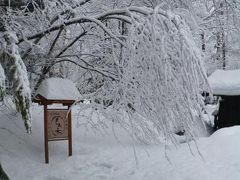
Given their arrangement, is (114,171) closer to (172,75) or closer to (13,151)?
(13,151)

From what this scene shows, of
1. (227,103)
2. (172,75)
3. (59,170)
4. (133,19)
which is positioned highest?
(133,19)

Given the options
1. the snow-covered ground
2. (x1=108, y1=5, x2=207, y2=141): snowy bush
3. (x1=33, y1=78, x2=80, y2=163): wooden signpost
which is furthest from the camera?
(x1=33, y1=78, x2=80, y2=163): wooden signpost

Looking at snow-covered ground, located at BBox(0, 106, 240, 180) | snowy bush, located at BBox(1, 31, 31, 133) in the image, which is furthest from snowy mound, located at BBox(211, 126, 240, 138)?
snowy bush, located at BBox(1, 31, 31, 133)

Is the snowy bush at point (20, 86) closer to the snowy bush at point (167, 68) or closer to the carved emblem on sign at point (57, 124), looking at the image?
the snowy bush at point (167, 68)

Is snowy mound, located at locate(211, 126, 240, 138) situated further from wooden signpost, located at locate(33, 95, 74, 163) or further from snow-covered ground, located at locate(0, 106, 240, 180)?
wooden signpost, located at locate(33, 95, 74, 163)

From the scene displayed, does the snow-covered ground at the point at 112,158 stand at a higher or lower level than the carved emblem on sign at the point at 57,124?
lower

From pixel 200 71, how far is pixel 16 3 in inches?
138

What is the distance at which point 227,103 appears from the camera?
41.7 feet

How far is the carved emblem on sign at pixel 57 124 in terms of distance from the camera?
906 cm

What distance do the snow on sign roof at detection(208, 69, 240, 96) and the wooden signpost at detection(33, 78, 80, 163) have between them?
5176 millimetres

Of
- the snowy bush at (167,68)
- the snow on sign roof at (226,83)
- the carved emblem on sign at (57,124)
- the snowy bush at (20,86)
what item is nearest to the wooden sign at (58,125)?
the carved emblem on sign at (57,124)

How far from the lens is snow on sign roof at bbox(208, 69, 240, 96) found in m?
12.3

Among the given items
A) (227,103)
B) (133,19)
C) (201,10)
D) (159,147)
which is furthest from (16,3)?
(227,103)

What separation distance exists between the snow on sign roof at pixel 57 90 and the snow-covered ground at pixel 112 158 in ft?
4.69
